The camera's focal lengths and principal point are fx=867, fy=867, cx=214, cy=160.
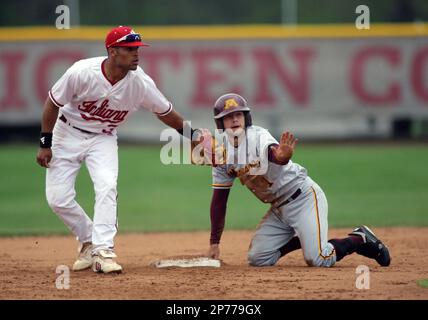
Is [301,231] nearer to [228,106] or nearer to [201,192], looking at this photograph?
[228,106]

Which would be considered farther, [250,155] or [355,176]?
[355,176]

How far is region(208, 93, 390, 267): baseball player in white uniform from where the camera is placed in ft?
23.6

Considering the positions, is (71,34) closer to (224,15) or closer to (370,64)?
(224,15)

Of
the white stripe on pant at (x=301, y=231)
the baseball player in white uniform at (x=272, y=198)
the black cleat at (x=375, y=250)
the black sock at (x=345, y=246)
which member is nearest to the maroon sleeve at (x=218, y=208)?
the baseball player in white uniform at (x=272, y=198)

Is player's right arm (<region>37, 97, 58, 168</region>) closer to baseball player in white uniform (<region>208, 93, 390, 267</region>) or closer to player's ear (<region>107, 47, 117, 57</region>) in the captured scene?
player's ear (<region>107, 47, 117, 57</region>)

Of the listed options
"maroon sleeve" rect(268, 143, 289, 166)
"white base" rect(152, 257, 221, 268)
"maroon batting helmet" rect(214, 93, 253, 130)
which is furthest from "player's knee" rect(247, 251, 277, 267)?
"maroon batting helmet" rect(214, 93, 253, 130)

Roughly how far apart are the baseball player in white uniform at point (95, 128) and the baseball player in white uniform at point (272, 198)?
0.76 metres

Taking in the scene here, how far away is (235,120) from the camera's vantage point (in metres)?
7.18

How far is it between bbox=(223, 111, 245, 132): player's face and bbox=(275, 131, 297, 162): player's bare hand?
0.51m

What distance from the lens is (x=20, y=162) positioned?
61.5 ft

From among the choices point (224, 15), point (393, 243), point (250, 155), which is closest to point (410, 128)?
point (224, 15)

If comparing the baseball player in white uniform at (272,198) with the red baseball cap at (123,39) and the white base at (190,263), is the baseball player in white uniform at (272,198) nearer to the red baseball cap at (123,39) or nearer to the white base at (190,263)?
the white base at (190,263)

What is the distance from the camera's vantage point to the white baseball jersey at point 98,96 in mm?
7262

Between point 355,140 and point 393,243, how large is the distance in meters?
14.8
